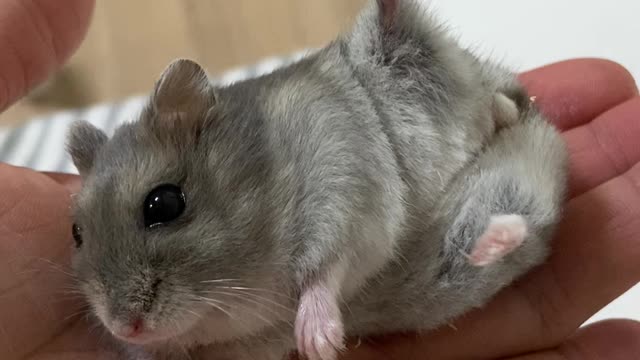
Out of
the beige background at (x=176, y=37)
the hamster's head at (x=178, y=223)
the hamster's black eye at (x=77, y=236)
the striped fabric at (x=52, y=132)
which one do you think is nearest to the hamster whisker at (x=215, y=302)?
the hamster's head at (x=178, y=223)

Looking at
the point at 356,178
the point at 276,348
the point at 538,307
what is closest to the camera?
the point at 356,178

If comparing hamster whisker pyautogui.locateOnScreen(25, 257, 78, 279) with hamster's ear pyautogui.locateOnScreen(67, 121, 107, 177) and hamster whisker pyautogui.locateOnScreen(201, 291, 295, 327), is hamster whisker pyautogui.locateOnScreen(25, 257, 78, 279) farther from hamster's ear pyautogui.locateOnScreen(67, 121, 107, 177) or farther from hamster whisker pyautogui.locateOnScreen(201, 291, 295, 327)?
hamster whisker pyautogui.locateOnScreen(201, 291, 295, 327)

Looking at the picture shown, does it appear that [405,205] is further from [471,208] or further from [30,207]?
[30,207]

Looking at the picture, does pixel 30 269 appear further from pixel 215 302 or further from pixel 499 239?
pixel 499 239

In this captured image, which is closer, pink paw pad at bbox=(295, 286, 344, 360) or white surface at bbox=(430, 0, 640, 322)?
pink paw pad at bbox=(295, 286, 344, 360)

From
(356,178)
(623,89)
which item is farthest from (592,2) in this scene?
(356,178)

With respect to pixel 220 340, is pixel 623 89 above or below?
above

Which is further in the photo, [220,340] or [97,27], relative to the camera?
[97,27]

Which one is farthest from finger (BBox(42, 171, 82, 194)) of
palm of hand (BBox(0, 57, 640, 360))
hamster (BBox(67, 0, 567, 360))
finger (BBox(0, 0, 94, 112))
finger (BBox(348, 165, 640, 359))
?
finger (BBox(348, 165, 640, 359))
